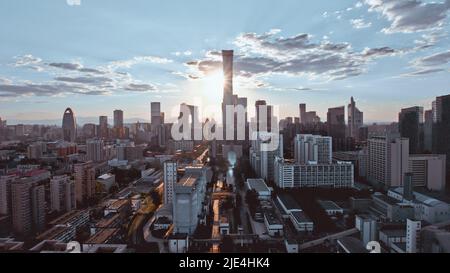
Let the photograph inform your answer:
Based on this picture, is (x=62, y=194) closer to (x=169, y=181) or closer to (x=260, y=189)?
(x=169, y=181)

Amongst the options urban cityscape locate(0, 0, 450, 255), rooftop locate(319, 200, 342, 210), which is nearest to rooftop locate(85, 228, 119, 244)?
urban cityscape locate(0, 0, 450, 255)

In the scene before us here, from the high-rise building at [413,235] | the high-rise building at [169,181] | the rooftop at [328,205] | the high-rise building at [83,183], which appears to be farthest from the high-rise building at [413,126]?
the high-rise building at [83,183]

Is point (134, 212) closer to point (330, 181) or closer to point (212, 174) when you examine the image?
point (212, 174)

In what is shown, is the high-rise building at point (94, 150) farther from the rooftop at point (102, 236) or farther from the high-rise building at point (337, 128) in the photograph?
the high-rise building at point (337, 128)

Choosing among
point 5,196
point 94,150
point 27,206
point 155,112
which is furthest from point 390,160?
point 94,150

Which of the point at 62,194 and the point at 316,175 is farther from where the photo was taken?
the point at 316,175
